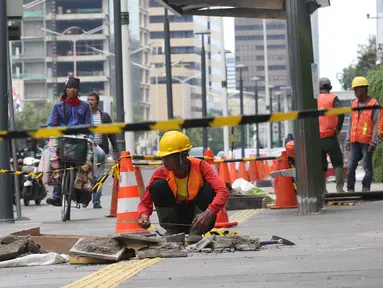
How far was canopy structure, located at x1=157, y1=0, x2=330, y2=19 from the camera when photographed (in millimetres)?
19156

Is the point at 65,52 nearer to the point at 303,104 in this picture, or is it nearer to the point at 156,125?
the point at 303,104

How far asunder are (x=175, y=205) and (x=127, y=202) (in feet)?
Result: 6.28

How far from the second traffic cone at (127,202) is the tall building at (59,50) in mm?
144533

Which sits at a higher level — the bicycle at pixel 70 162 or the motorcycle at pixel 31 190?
the bicycle at pixel 70 162

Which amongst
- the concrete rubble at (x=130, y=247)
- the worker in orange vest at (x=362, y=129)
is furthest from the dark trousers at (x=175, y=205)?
the worker in orange vest at (x=362, y=129)

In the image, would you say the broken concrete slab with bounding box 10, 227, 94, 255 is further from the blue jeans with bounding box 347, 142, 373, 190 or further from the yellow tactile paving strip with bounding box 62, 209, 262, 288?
the blue jeans with bounding box 347, 142, 373, 190

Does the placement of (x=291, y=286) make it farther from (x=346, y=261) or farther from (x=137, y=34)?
(x=137, y=34)

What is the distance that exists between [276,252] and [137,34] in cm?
14332

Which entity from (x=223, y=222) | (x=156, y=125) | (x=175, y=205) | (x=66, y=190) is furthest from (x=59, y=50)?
(x=156, y=125)

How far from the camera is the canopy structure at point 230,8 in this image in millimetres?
19156

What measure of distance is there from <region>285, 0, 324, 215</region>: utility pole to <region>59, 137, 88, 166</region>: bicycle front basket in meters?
2.67

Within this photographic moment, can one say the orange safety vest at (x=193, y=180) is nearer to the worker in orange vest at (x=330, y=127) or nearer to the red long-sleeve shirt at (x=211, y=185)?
the red long-sleeve shirt at (x=211, y=185)

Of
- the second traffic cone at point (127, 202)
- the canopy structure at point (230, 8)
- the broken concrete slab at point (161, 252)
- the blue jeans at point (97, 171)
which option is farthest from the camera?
the canopy structure at point (230, 8)

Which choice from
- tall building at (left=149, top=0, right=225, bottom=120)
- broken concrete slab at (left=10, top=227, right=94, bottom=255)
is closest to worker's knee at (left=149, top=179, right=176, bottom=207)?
broken concrete slab at (left=10, top=227, right=94, bottom=255)
